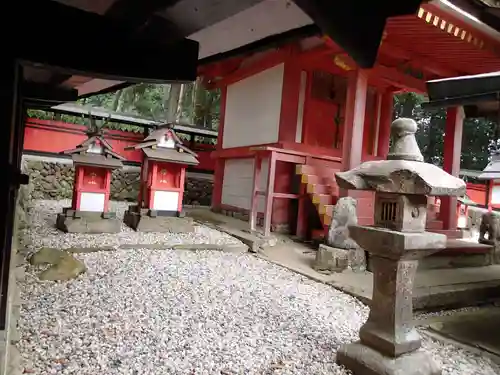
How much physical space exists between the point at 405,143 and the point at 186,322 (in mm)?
2606

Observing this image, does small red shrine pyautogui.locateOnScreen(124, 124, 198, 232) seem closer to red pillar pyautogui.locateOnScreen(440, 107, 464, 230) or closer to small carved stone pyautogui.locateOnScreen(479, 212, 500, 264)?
red pillar pyautogui.locateOnScreen(440, 107, 464, 230)

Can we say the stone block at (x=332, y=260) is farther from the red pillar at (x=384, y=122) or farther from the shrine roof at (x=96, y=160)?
the red pillar at (x=384, y=122)

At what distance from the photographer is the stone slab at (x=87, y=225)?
22.1ft

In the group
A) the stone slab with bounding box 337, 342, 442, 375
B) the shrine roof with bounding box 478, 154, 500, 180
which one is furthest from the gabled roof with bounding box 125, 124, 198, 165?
the shrine roof with bounding box 478, 154, 500, 180

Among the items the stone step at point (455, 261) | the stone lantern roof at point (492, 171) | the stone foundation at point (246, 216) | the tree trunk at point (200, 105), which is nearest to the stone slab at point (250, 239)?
the stone foundation at point (246, 216)

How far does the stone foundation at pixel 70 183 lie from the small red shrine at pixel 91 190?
4309 millimetres

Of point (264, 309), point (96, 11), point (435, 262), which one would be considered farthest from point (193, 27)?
point (435, 262)

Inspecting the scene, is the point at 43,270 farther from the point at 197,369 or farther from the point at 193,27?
the point at 193,27

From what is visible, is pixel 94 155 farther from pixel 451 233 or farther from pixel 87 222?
pixel 451 233

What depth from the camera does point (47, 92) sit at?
3535 mm

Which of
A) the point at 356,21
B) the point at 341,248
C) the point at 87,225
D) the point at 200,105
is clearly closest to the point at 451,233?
the point at 341,248

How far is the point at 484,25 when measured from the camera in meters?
5.85

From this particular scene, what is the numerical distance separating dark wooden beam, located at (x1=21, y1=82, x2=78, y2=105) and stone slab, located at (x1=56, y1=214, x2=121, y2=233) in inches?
143

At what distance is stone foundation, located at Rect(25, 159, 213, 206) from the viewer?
37.9ft
